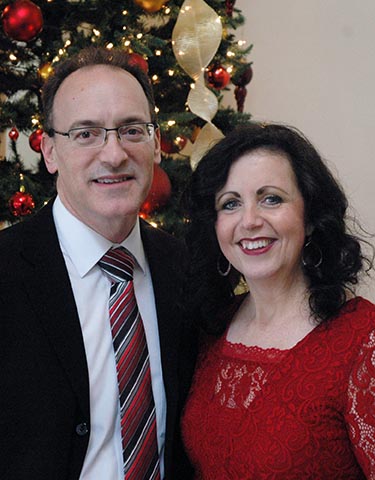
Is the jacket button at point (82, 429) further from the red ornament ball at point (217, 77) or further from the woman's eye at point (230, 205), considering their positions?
the red ornament ball at point (217, 77)

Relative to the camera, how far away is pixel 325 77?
3992mm

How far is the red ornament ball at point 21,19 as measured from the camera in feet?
8.15

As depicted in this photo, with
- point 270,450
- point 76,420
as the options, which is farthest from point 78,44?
point 270,450

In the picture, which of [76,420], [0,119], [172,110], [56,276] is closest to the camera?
[76,420]

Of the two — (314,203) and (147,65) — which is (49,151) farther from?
(147,65)

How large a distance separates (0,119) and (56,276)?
123cm

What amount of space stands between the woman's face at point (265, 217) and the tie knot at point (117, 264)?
30cm

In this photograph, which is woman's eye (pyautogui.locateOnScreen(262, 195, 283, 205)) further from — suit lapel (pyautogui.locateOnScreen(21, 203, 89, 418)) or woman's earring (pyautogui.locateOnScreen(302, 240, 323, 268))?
suit lapel (pyautogui.locateOnScreen(21, 203, 89, 418))

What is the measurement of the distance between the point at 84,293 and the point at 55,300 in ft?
0.31

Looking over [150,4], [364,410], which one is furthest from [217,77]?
[364,410]

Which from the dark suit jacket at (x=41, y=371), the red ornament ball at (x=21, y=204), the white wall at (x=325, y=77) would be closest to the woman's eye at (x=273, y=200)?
the dark suit jacket at (x=41, y=371)

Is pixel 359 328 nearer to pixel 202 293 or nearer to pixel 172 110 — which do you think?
pixel 202 293

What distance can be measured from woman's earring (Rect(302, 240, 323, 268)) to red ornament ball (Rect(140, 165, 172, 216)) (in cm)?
107

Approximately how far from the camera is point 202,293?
1.94 metres
